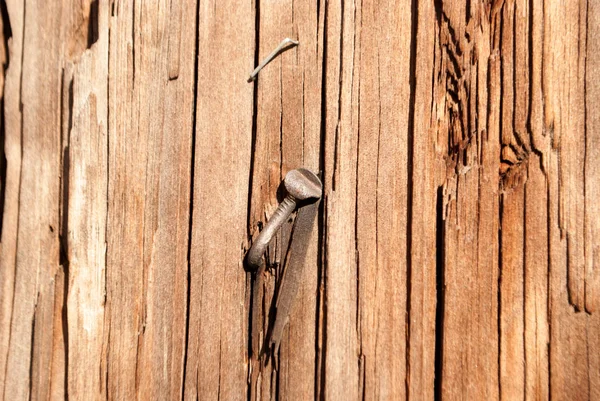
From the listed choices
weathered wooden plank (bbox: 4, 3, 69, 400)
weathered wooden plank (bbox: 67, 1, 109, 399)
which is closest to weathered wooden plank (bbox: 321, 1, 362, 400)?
weathered wooden plank (bbox: 67, 1, 109, 399)

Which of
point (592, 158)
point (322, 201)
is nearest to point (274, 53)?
point (322, 201)

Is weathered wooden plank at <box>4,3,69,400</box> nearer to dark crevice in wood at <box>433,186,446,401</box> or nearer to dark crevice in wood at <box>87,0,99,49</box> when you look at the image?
dark crevice in wood at <box>87,0,99,49</box>

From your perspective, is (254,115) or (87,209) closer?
(87,209)

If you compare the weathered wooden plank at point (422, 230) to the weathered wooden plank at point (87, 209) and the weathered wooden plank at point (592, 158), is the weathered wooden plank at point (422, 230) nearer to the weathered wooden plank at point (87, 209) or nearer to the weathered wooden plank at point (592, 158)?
the weathered wooden plank at point (592, 158)

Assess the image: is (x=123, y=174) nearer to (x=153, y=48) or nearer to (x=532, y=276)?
(x=153, y=48)

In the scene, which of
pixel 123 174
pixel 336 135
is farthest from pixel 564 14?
pixel 123 174

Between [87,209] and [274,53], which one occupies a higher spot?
[274,53]

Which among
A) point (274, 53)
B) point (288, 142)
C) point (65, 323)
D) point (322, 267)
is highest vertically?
point (274, 53)

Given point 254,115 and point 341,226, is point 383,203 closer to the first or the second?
point 341,226

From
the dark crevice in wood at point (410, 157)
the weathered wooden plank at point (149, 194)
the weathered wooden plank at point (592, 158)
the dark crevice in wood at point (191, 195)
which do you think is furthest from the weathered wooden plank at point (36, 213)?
the weathered wooden plank at point (592, 158)
